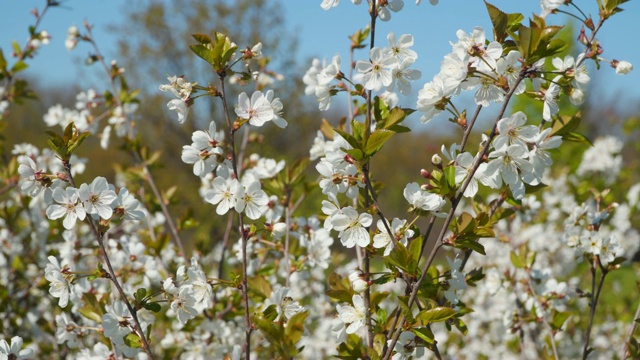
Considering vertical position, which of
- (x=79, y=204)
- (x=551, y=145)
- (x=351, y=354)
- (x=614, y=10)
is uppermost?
(x=614, y=10)

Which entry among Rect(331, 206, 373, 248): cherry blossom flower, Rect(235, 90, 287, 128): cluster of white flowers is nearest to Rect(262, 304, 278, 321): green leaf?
Rect(331, 206, 373, 248): cherry blossom flower

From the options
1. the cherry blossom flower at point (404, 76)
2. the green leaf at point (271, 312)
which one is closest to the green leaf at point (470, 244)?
the cherry blossom flower at point (404, 76)

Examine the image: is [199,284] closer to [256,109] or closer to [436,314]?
[256,109]

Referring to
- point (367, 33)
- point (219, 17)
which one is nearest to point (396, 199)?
point (219, 17)

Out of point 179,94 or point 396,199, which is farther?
point 396,199

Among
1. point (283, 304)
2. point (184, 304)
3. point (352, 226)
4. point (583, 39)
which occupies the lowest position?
point (283, 304)

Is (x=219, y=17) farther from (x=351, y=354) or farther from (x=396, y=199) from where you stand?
(x=351, y=354)

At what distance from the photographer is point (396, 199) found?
1577 centimetres

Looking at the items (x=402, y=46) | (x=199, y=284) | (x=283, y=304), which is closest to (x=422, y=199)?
(x=402, y=46)

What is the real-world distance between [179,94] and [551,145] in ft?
3.32

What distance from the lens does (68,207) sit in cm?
155

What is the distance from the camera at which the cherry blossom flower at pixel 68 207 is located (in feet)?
4.94

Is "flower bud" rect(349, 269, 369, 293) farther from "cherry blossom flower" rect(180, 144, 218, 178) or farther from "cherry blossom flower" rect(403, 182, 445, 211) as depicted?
"cherry blossom flower" rect(180, 144, 218, 178)

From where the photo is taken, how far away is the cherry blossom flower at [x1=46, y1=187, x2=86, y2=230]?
4.94 feet
